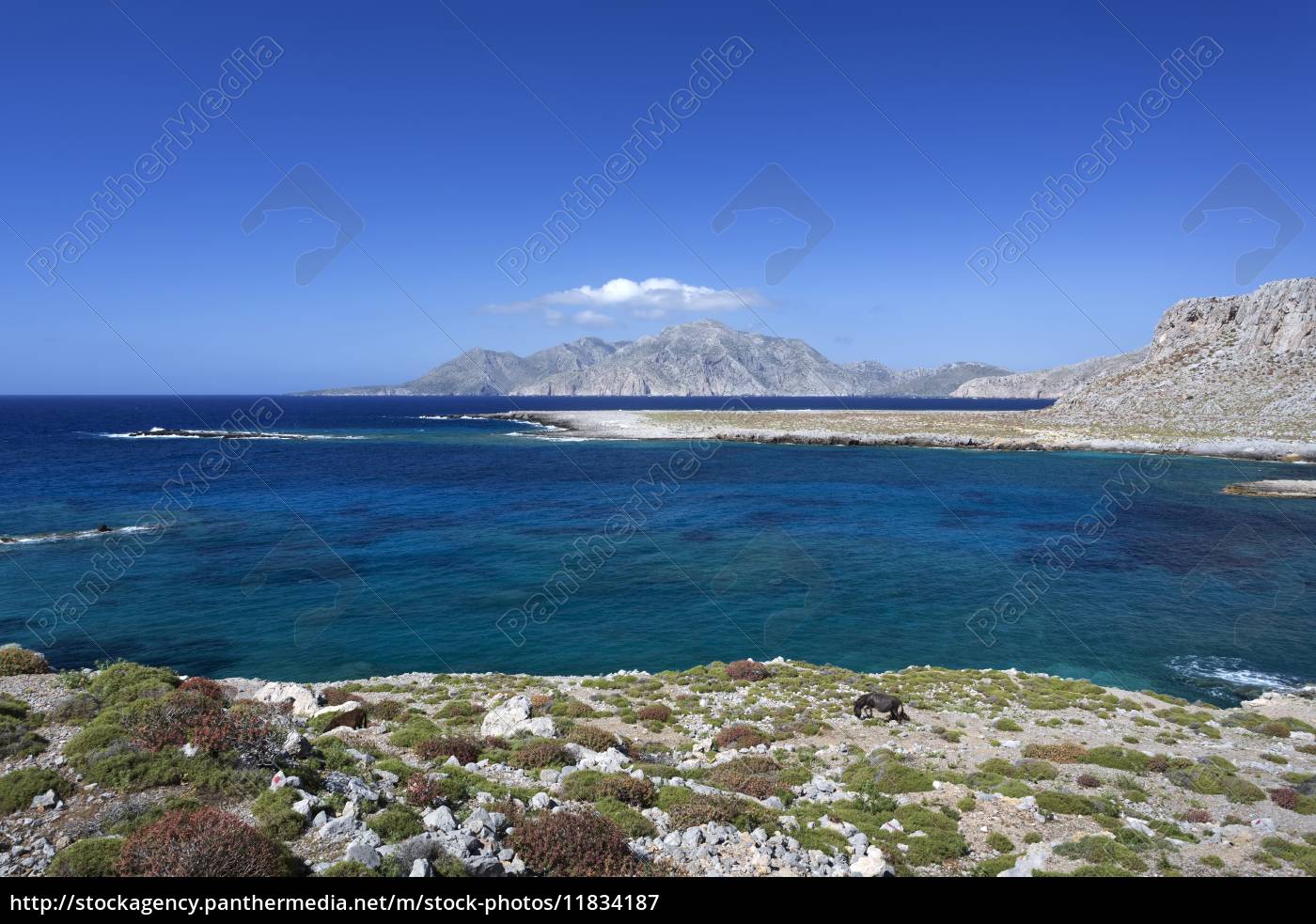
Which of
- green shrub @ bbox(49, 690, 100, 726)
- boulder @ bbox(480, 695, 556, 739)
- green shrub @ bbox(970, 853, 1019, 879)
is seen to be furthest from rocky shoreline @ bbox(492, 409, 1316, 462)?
green shrub @ bbox(49, 690, 100, 726)

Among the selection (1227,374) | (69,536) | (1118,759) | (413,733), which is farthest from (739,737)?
(1227,374)

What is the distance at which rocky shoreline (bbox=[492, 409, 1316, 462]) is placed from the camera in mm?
95444

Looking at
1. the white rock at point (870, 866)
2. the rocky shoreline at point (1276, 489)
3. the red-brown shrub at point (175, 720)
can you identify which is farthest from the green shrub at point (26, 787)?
the rocky shoreline at point (1276, 489)

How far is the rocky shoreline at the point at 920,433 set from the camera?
95.4m

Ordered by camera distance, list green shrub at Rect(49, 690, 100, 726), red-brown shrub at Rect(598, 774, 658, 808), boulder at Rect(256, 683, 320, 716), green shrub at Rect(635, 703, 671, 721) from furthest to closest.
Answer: green shrub at Rect(635, 703, 671, 721) < boulder at Rect(256, 683, 320, 716) < green shrub at Rect(49, 690, 100, 726) < red-brown shrub at Rect(598, 774, 658, 808)

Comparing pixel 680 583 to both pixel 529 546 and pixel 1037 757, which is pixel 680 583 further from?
pixel 1037 757

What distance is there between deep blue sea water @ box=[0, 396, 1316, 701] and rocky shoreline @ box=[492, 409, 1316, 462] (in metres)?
21.0

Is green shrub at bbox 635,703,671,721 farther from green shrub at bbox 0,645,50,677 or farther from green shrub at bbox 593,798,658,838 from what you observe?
green shrub at bbox 0,645,50,677

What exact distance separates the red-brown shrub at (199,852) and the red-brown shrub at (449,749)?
6.22 meters

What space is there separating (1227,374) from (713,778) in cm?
15190

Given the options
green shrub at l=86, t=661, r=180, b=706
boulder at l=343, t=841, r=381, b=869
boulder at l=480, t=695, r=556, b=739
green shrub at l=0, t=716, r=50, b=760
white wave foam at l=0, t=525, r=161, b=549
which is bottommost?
white wave foam at l=0, t=525, r=161, b=549

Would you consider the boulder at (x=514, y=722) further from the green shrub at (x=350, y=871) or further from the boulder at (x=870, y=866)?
the boulder at (x=870, y=866)

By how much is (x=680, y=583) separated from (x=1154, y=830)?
2684 cm

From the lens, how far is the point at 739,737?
1872cm
